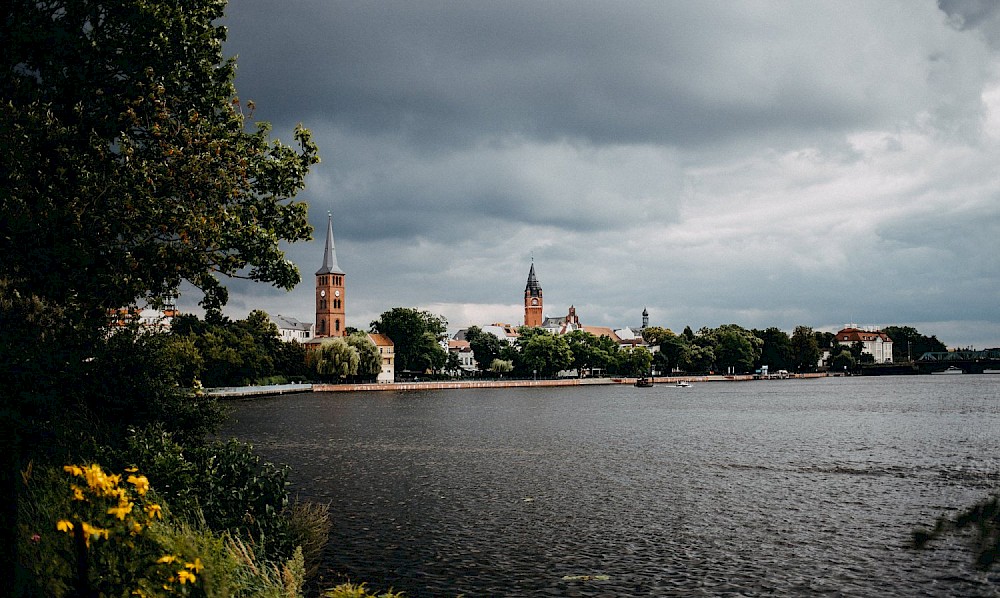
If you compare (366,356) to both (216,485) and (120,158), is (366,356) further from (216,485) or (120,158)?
(216,485)

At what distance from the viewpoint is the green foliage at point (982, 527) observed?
399 cm

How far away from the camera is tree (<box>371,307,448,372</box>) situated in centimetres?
18188

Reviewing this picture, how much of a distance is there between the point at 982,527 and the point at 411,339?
180215 millimetres

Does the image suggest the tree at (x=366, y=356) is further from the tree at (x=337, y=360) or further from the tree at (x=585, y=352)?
the tree at (x=585, y=352)

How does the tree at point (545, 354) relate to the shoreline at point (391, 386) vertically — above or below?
above

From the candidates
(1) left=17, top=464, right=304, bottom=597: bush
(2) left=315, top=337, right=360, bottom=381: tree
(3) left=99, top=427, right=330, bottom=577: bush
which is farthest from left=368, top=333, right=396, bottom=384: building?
(1) left=17, top=464, right=304, bottom=597: bush

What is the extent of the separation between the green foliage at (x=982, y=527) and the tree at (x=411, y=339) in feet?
585

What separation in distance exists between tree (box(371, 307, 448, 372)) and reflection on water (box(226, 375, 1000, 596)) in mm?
117291

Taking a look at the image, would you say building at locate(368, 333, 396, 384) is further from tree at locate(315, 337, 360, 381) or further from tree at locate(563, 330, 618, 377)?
tree at locate(563, 330, 618, 377)

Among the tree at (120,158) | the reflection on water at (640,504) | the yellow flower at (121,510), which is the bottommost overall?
the reflection on water at (640,504)

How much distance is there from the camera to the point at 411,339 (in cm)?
18250

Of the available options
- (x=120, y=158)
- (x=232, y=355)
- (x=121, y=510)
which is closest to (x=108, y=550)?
(x=121, y=510)

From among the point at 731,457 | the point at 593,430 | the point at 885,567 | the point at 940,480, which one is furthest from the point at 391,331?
the point at 885,567

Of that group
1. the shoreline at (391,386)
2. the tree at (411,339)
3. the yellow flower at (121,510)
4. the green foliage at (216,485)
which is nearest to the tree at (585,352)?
the shoreline at (391,386)
